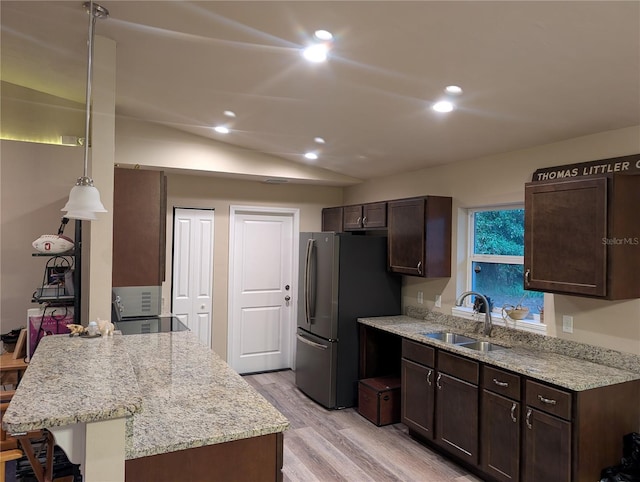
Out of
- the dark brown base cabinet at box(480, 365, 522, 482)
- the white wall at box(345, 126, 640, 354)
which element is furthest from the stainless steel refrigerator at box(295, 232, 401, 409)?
the dark brown base cabinet at box(480, 365, 522, 482)

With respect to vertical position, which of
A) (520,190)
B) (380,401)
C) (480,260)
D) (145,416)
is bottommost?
(380,401)

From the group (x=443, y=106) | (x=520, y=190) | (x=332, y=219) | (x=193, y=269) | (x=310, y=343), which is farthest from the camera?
(x=332, y=219)

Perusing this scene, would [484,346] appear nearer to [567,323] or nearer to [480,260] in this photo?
[567,323]

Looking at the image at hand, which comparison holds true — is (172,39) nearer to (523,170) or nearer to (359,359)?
(523,170)

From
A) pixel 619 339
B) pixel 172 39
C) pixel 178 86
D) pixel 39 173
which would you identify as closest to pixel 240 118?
pixel 178 86

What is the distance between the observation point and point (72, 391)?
138 centimetres

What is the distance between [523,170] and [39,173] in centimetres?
411

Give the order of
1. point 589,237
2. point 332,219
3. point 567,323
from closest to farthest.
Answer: point 589,237 < point 567,323 < point 332,219

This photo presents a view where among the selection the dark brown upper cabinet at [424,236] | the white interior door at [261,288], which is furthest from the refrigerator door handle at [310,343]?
the dark brown upper cabinet at [424,236]

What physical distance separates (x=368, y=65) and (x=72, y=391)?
2154 millimetres

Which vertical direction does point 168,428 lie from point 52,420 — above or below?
below

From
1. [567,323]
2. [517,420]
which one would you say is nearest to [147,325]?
[517,420]

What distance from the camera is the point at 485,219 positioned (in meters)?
3.98

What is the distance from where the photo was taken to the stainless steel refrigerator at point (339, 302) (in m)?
4.39
